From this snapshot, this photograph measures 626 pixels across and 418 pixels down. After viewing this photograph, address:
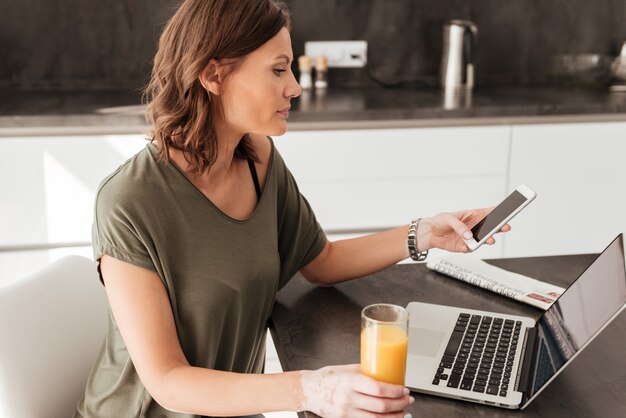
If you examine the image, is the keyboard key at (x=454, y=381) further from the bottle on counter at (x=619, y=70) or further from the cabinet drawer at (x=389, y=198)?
the bottle on counter at (x=619, y=70)

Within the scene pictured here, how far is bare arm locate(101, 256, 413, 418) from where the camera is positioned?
39.6 inches

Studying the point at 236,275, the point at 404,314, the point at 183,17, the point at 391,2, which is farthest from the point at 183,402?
the point at 391,2

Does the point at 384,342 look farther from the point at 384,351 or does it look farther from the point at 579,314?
the point at 579,314

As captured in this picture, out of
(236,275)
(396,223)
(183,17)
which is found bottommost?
(396,223)

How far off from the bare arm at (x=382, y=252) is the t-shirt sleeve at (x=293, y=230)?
0.02 meters

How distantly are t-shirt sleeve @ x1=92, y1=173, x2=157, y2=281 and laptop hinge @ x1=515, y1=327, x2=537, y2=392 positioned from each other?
55 cm

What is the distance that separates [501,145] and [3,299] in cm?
179

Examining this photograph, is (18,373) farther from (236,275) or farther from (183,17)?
(183,17)

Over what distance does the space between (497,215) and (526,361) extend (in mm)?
294

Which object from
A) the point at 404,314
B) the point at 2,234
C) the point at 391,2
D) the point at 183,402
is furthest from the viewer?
the point at 391,2

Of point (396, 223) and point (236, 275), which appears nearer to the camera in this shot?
point (236, 275)

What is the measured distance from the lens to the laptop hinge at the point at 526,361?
1105mm

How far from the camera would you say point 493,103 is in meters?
2.68

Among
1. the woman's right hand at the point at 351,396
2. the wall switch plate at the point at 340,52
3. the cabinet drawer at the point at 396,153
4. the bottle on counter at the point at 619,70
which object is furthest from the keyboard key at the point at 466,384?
the bottle on counter at the point at 619,70
